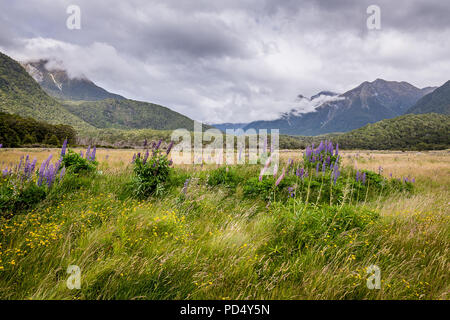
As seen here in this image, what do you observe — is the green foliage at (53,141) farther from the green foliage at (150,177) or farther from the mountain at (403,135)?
the mountain at (403,135)

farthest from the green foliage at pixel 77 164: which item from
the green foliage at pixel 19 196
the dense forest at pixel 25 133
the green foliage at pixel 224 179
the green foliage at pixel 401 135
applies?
the green foliage at pixel 401 135

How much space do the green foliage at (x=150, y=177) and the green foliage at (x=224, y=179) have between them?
63.0 inches

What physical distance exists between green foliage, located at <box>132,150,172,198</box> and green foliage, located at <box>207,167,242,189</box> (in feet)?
5.25

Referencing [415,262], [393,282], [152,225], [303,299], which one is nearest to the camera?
[303,299]

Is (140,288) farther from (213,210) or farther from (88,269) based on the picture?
(213,210)

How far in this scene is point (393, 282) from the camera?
2.55 meters

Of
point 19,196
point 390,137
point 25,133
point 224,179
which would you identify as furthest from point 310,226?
point 390,137

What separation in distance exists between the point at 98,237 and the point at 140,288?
1.06 meters

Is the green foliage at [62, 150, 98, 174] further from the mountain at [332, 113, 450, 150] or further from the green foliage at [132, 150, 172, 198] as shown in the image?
the mountain at [332, 113, 450, 150]

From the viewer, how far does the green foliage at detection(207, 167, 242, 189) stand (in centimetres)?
656

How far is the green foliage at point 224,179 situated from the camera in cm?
656

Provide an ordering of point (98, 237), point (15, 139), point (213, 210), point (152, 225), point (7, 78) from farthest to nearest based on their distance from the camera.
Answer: point (7, 78) < point (15, 139) < point (213, 210) < point (152, 225) < point (98, 237)
